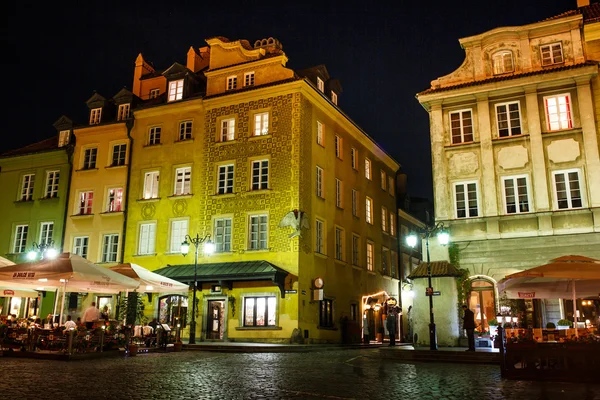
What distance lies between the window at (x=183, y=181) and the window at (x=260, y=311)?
776cm

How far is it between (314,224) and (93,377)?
19.6 meters

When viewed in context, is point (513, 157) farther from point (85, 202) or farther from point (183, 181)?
point (85, 202)

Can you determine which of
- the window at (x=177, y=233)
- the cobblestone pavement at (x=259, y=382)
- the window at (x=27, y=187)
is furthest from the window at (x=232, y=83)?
the cobblestone pavement at (x=259, y=382)

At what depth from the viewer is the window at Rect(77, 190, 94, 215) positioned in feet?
118

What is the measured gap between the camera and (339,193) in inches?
1379

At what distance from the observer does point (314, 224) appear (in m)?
31.1

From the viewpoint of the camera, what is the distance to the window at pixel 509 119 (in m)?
24.4

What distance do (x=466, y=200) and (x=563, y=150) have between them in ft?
14.3

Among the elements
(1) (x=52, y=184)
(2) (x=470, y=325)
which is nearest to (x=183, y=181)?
(1) (x=52, y=184)

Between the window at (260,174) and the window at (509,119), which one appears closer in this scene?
the window at (509,119)

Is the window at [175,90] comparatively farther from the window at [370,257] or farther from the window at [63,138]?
the window at [370,257]

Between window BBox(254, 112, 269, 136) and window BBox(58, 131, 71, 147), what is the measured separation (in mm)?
15062

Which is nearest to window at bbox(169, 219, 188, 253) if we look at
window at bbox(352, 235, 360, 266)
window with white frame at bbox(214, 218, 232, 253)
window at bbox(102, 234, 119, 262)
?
window with white frame at bbox(214, 218, 232, 253)

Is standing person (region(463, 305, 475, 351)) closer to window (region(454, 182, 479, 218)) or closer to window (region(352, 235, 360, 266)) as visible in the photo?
window (region(454, 182, 479, 218))
